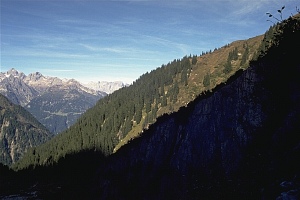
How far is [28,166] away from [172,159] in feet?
530

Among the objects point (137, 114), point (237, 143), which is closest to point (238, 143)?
point (237, 143)

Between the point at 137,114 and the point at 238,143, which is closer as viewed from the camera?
the point at 238,143

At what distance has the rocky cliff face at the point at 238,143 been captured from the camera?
Result: 19.5 m

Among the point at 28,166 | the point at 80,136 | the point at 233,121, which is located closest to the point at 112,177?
the point at 233,121

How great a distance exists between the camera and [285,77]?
1188 inches

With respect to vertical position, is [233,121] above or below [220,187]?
above

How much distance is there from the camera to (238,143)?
36.2 metres

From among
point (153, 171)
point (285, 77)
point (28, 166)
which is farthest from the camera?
point (28, 166)

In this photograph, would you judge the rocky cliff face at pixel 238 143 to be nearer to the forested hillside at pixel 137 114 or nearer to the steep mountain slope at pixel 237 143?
the steep mountain slope at pixel 237 143

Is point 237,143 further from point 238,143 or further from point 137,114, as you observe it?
point 137,114

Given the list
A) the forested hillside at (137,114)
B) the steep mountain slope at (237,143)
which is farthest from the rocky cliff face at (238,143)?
the forested hillside at (137,114)

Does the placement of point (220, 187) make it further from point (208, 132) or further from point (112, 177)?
point (112, 177)

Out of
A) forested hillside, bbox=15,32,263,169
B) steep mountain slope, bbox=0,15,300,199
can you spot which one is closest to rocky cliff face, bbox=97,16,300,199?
steep mountain slope, bbox=0,15,300,199

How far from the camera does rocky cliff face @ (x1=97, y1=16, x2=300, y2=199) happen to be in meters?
19.5
